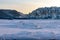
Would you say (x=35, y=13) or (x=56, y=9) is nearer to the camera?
(x=56, y=9)

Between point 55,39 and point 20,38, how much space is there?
0.25 meters

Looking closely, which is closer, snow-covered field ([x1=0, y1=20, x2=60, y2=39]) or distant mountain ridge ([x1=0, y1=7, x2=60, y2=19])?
snow-covered field ([x1=0, y1=20, x2=60, y2=39])

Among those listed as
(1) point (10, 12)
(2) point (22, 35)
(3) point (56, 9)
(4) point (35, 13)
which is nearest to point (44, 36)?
(2) point (22, 35)

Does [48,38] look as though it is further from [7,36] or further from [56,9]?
[56,9]

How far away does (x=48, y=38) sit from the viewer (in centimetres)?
156

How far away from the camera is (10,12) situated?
11.8 m

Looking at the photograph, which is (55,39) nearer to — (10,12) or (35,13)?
(10,12)

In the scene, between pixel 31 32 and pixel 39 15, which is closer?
pixel 31 32

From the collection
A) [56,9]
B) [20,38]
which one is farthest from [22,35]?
[56,9]

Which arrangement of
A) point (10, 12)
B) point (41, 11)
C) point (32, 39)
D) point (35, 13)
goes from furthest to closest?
point (35, 13) → point (41, 11) → point (10, 12) → point (32, 39)

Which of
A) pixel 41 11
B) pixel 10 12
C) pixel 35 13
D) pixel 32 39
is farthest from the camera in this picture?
pixel 35 13

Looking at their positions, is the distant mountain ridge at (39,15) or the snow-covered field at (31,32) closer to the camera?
the snow-covered field at (31,32)

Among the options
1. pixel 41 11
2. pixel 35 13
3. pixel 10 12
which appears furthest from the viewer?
pixel 35 13

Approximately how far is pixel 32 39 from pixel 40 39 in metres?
0.06
